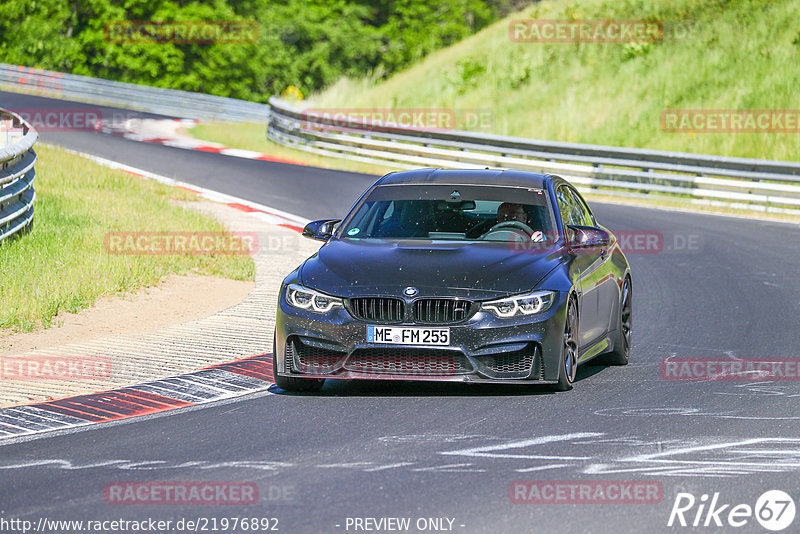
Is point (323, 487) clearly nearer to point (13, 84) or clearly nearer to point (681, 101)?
point (681, 101)

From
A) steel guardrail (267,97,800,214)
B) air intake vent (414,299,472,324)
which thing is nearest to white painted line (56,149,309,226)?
steel guardrail (267,97,800,214)

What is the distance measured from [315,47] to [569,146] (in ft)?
159

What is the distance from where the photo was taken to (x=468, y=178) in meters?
10.3

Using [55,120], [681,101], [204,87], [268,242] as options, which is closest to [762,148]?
[681,101]

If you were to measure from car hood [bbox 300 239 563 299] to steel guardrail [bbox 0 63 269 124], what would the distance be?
114ft

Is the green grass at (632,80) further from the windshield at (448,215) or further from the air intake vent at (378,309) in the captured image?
the air intake vent at (378,309)

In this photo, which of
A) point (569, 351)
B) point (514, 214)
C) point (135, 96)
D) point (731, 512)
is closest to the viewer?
point (731, 512)

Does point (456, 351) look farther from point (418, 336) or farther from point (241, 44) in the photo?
point (241, 44)

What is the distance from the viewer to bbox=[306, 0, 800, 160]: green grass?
33.9 m

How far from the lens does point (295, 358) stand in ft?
29.3

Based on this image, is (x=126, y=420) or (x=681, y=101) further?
(x=681, y=101)

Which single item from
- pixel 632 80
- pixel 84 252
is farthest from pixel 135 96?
pixel 84 252

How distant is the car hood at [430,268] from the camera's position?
28.7ft

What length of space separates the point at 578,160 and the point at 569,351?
19.1 metres
